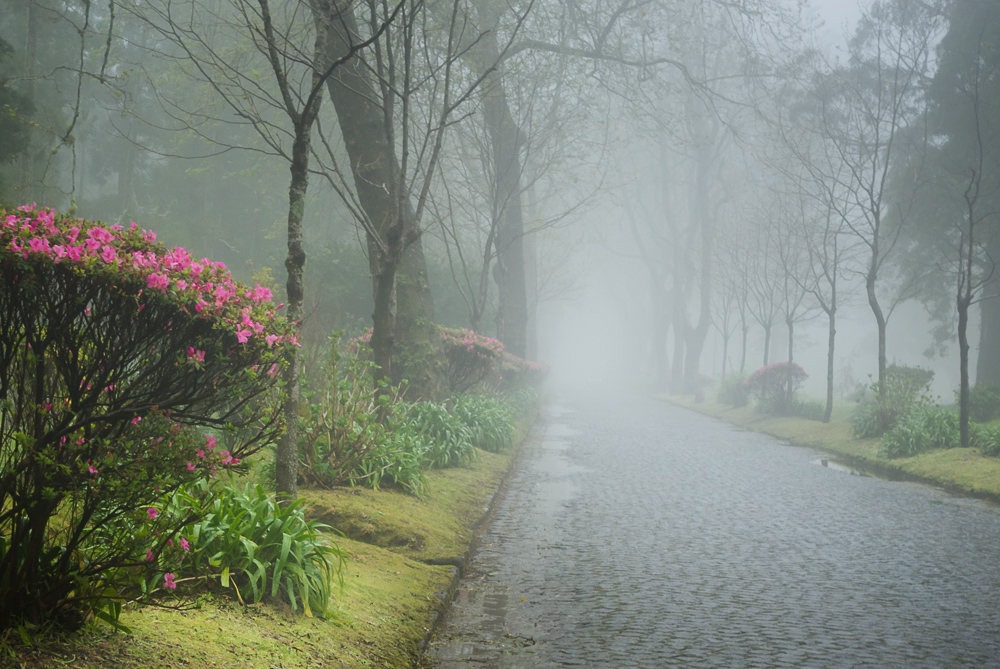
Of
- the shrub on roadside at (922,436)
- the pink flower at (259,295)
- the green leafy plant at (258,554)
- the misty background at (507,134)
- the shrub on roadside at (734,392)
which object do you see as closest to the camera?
the pink flower at (259,295)

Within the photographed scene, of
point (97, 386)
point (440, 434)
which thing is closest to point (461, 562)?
point (97, 386)

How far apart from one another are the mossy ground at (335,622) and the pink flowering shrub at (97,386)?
0.70 feet

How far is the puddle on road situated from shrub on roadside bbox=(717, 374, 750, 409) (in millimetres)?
12033

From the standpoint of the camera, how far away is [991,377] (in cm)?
1928

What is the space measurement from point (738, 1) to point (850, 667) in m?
16.6

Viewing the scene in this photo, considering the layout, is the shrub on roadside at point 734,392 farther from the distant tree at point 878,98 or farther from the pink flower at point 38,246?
the pink flower at point 38,246

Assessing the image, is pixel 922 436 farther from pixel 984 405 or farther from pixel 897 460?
pixel 984 405

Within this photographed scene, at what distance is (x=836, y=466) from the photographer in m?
12.5

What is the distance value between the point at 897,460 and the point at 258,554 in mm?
11578

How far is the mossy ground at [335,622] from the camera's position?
2740 mm

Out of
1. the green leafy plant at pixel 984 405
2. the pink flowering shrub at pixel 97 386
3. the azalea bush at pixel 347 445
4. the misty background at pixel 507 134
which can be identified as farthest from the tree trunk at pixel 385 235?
the green leafy plant at pixel 984 405

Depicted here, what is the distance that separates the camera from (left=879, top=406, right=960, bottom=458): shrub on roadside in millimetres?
12500

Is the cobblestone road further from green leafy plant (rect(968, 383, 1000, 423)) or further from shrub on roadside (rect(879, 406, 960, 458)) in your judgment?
green leafy plant (rect(968, 383, 1000, 423))

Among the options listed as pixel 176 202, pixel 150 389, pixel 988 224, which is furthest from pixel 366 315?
pixel 150 389
